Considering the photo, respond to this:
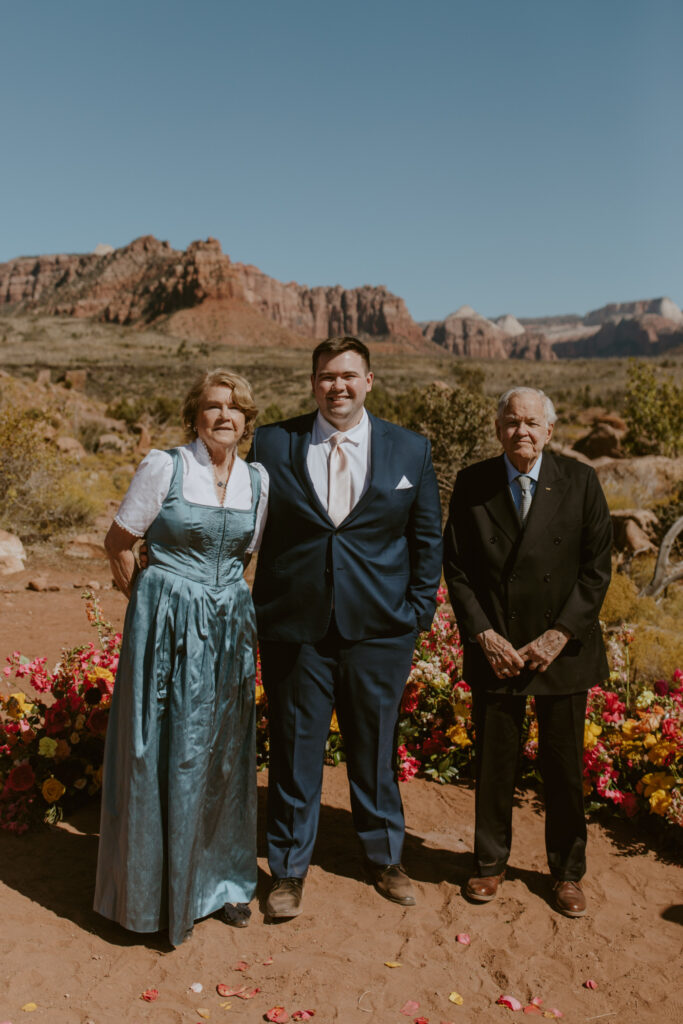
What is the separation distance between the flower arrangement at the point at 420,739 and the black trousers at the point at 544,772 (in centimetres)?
71

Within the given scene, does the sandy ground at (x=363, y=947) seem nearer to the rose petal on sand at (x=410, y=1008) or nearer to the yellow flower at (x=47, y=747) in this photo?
the rose petal on sand at (x=410, y=1008)

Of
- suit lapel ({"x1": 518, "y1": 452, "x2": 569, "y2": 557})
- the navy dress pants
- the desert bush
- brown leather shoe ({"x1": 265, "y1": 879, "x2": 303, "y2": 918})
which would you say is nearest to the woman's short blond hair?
the navy dress pants

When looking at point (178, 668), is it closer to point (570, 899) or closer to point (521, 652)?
point (521, 652)

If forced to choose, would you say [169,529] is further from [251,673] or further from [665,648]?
[665,648]

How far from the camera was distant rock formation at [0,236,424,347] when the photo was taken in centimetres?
9331

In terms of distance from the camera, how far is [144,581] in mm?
2795

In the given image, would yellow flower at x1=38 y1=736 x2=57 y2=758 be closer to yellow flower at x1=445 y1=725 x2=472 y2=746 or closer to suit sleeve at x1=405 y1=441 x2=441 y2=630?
suit sleeve at x1=405 y1=441 x2=441 y2=630

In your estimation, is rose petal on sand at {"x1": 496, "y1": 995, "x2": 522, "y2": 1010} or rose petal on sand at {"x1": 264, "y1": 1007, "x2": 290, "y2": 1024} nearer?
rose petal on sand at {"x1": 264, "y1": 1007, "x2": 290, "y2": 1024}

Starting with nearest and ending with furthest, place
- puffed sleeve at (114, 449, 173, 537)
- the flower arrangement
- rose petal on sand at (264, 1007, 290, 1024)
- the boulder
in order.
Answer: rose petal on sand at (264, 1007, 290, 1024)
puffed sleeve at (114, 449, 173, 537)
the flower arrangement
the boulder

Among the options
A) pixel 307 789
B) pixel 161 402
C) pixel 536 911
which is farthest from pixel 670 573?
pixel 161 402

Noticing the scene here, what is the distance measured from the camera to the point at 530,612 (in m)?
3.07

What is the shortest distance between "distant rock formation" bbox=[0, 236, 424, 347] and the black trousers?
3645 inches

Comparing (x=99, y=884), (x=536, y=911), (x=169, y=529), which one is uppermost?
(x=169, y=529)

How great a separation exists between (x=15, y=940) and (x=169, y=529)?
1.64m
